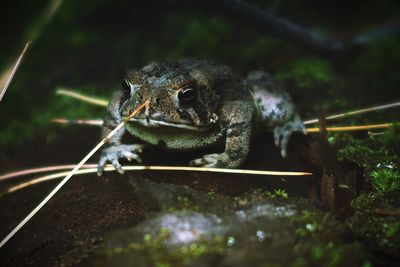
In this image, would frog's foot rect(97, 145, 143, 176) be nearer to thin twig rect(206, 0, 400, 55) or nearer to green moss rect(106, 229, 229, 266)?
green moss rect(106, 229, 229, 266)

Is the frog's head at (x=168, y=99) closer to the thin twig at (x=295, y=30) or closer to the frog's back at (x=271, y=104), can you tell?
the frog's back at (x=271, y=104)

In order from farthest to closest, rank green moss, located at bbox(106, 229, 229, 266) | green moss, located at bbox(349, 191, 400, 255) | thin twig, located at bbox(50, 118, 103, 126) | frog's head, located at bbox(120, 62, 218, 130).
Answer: thin twig, located at bbox(50, 118, 103, 126), frog's head, located at bbox(120, 62, 218, 130), green moss, located at bbox(349, 191, 400, 255), green moss, located at bbox(106, 229, 229, 266)

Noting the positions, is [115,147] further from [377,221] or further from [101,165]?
[377,221]

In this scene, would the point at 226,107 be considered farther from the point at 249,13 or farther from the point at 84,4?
the point at 84,4

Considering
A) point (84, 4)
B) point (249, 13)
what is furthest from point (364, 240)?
point (84, 4)

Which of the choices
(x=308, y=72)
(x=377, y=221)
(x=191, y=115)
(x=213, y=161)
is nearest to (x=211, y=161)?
(x=213, y=161)

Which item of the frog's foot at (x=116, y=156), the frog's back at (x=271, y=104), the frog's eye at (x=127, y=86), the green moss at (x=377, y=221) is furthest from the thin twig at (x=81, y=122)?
the green moss at (x=377, y=221)

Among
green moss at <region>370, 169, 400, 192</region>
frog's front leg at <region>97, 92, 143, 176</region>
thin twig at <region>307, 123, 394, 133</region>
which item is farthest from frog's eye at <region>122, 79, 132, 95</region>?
green moss at <region>370, 169, 400, 192</region>
